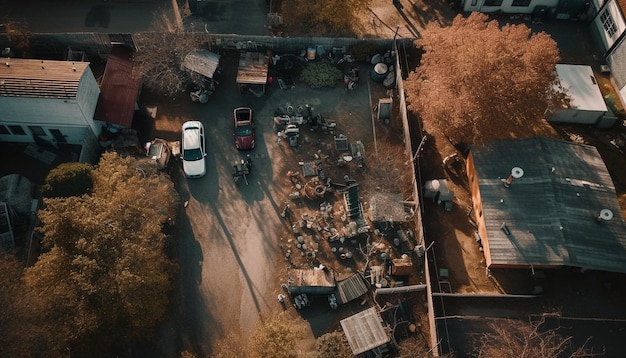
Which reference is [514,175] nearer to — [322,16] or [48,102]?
[322,16]

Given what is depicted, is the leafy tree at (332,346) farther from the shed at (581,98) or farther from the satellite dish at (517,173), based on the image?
the shed at (581,98)

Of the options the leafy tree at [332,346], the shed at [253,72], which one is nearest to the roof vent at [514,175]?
the leafy tree at [332,346]

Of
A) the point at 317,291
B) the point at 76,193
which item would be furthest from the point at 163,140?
the point at 317,291

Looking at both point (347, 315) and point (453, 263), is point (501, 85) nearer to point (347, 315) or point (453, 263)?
point (453, 263)

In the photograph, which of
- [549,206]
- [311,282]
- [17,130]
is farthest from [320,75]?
[17,130]

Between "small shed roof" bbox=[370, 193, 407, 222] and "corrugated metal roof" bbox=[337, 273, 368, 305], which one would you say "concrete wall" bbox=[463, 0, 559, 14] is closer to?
"small shed roof" bbox=[370, 193, 407, 222]
